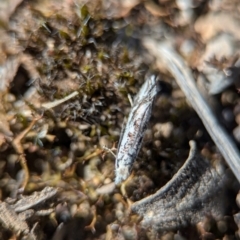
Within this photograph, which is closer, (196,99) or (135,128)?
(196,99)

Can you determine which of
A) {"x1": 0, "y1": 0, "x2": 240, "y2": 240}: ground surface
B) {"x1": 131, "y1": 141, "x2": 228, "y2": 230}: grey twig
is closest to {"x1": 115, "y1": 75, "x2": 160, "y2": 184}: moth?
{"x1": 0, "y1": 0, "x2": 240, "y2": 240}: ground surface

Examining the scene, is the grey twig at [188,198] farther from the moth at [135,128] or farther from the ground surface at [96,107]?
the moth at [135,128]

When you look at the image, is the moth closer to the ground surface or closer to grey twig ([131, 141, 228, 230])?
the ground surface

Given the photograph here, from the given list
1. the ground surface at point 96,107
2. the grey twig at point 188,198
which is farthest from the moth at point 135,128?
the grey twig at point 188,198

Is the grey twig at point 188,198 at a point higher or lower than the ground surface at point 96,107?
lower

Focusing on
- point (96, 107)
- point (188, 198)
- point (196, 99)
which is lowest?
point (188, 198)

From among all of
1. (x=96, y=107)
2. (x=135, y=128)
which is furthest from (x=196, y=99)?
(x=96, y=107)

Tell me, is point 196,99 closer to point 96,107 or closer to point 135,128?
point 135,128
